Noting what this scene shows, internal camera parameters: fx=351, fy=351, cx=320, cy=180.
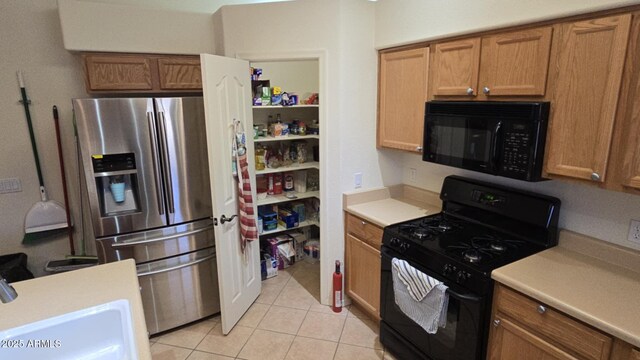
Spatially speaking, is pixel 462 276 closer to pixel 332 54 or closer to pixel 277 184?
pixel 332 54

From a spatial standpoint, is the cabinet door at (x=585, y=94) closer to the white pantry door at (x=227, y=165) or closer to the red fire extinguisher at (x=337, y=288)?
the red fire extinguisher at (x=337, y=288)

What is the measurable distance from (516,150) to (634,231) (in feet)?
2.19

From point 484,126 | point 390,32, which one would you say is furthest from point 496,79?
point 390,32

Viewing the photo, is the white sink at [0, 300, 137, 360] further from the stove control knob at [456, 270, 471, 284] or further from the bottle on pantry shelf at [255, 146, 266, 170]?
the bottle on pantry shelf at [255, 146, 266, 170]

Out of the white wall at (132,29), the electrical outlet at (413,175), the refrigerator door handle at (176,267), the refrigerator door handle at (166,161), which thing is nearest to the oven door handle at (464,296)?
the electrical outlet at (413,175)

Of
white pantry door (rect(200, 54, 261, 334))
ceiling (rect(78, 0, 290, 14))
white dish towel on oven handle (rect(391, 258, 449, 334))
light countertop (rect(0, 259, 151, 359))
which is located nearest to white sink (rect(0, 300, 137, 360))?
light countertop (rect(0, 259, 151, 359))

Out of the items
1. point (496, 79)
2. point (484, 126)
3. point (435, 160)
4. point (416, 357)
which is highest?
point (496, 79)

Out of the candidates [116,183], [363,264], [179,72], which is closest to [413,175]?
[363,264]

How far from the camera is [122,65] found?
250 cm

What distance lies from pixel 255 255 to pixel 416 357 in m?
1.48

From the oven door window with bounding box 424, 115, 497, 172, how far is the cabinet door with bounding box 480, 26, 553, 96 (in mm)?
193

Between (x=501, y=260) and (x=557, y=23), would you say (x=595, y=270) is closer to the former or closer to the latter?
(x=501, y=260)

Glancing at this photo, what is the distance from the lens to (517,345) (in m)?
1.61

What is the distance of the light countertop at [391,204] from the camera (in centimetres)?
248
